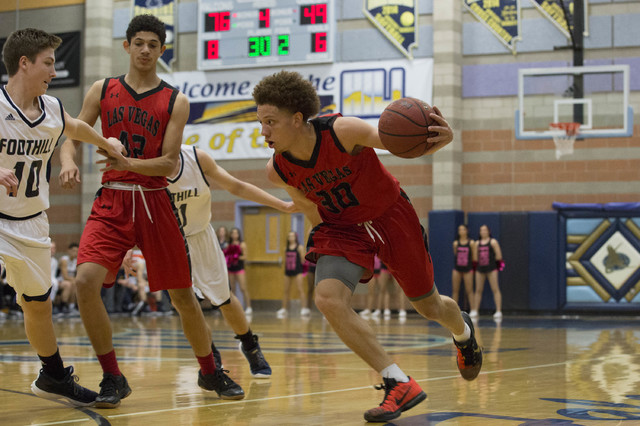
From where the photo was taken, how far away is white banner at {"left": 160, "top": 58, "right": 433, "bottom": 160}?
1627 cm

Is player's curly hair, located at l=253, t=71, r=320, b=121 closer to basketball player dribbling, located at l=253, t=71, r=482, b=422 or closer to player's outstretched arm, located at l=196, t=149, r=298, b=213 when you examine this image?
basketball player dribbling, located at l=253, t=71, r=482, b=422

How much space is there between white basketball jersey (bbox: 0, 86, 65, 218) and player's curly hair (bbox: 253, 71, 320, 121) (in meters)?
1.04

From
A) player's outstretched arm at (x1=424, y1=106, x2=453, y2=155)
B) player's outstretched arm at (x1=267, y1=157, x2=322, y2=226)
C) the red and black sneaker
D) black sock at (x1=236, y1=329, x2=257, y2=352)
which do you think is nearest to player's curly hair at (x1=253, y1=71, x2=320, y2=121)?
player's outstretched arm at (x1=267, y1=157, x2=322, y2=226)

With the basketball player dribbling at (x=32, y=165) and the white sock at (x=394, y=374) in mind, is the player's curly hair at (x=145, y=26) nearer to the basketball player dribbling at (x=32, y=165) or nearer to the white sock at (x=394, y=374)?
the basketball player dribbling at (x=32, y=165)

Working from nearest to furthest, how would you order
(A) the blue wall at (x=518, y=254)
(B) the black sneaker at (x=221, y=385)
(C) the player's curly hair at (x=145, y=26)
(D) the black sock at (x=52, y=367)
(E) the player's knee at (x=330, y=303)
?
(E) the player's knee at (x=330, y=303) → (D) the black sock at (x=52, y=367) → (C) the player's curly hair at (x=145, y=26) → (B) the black sneaker at (x=221, y=385) → (A) the blue wall at (x=518, y=254)

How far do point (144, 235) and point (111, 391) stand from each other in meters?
0.80

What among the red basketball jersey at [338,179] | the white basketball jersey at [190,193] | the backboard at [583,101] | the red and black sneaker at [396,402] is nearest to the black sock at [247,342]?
the white basketball jersey at [190,193]

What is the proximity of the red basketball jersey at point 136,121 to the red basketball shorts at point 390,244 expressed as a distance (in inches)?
38.5

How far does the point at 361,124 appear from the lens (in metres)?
3.90

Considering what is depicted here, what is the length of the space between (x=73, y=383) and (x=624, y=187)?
43.0 ft

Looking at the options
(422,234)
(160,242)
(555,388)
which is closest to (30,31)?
(160,242)

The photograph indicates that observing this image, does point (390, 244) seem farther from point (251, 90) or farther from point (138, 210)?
point (251, 90)

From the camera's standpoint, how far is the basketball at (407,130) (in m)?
3.73

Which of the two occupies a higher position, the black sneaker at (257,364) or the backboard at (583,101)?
the backboard at (583,101)
